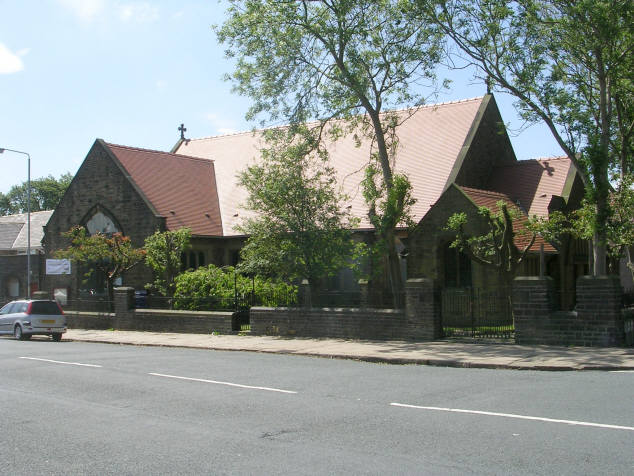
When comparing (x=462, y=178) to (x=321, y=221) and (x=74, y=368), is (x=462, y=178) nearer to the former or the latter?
(x=321, y=221)

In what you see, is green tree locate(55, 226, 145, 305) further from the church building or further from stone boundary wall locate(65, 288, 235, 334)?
the church building

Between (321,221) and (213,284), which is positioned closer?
(321,221)

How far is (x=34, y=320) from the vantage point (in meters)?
24.9

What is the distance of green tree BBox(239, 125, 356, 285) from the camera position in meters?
22.7

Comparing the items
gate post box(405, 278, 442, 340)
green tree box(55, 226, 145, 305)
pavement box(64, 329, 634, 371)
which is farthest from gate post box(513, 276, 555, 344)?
green tree box(55, 226, 145, 305)

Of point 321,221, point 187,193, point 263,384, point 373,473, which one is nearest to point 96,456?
point 373,473

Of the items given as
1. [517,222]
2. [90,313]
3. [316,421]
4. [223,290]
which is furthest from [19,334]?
[316,421]

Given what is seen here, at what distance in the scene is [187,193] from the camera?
34.8 m

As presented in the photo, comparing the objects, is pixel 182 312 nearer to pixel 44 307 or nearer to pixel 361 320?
pixel 44 307

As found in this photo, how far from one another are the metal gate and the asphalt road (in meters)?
4.49

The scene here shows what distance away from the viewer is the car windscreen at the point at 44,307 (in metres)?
25.3

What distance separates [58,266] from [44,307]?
10.9 m

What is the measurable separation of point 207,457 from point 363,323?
43.2 feet

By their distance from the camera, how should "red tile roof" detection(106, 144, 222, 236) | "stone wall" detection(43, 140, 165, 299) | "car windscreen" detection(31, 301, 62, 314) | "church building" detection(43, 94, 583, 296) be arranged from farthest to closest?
1. "red tile roof" detection(106, 144, 222, 236)
2. "stone wall" detection(43, 140, 165, 299)
3. "church building" detection(43, 94, 583, 296)
4. "car windscreen" detection(31, 301, 62, 314)
